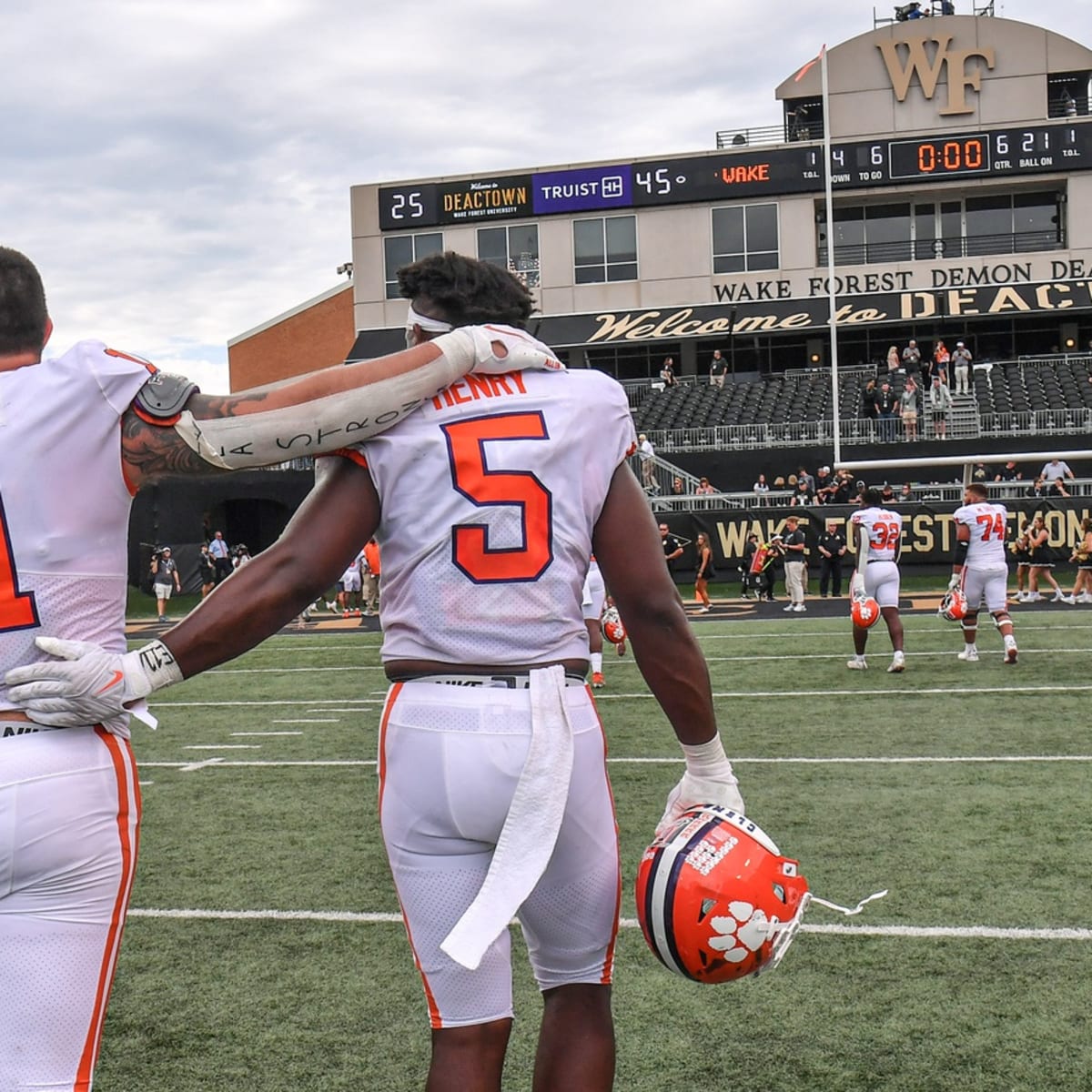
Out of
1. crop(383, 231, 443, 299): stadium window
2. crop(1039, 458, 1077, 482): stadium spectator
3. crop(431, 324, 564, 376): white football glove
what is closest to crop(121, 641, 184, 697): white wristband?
crop(431, 324, 564, 376): white football glove

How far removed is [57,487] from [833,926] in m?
3.61

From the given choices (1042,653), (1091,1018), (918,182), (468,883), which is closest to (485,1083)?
(468,883)

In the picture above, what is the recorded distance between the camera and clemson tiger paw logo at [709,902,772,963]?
2496 millimetres

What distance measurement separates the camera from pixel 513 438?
2.47 m

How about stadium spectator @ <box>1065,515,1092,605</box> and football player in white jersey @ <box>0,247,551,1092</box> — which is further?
stadium spectator @ <box>1065,515,1092,605</box>

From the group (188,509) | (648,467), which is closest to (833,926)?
(648,467)

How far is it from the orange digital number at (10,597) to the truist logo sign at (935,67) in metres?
37.9

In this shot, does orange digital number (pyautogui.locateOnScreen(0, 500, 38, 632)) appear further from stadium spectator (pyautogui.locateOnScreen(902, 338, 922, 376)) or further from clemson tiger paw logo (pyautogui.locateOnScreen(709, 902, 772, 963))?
stadium spectator (pyautogui.locateOnScreen(902, 338, 922, 376))

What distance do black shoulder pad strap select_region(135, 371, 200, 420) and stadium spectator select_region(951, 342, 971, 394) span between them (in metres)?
30.6

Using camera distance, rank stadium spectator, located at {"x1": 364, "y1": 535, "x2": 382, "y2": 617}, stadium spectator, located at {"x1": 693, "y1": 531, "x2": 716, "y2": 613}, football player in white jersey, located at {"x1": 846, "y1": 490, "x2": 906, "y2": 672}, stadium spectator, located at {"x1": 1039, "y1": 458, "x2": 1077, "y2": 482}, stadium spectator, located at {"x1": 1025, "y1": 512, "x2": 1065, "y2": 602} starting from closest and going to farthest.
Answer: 1. football player in white jersey, located at {"x1": 846, "y1": 490, "x2": 906, "y2": 672}
2. stadium spectator, located at {"x1": 1025, "y1": 512, "x2": 1065, "y2": 602}
3. stadium spectator, located at {"x1": 693, "y1": 531, "x2": 716, "y2": 613}
4. stadium spectator, located at {"x1": 364, "y1": 535, "x2": 382, "y2": 617}
5. stadium spectator, located at {"x1": 1039, "y1": 458, "x2": 1077, "y2": 482}

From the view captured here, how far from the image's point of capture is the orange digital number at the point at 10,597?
2262 mm

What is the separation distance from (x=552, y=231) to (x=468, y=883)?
36929 mm

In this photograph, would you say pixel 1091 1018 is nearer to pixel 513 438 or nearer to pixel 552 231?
pixel 513 438

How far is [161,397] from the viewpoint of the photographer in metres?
2.33
